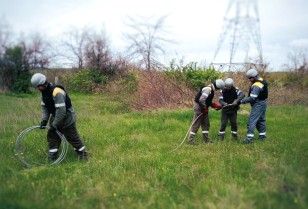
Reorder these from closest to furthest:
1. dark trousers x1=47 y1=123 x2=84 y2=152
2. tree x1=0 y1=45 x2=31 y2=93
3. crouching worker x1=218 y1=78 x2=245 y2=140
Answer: dark trousers x1=47 y1=123 x2=84 y2=152 < crouching worker x1=218 y1=78 x2=245 y2=140 < tree x1=0 y1=45 x2=31 y2=93

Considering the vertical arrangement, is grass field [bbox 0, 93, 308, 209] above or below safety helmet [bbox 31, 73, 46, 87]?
below

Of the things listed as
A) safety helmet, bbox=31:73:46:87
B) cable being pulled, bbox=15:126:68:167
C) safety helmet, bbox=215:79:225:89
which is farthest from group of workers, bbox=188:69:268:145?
safety helmet, bbox=31:73:46:87

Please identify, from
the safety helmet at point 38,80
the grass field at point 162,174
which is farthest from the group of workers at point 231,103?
the safety helmet at point 38,80

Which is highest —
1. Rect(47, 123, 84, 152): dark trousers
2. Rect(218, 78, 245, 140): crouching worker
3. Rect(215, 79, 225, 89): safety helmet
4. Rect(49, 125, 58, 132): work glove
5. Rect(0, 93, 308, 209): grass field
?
Rect(215, 79, 225, 89): safety helmet

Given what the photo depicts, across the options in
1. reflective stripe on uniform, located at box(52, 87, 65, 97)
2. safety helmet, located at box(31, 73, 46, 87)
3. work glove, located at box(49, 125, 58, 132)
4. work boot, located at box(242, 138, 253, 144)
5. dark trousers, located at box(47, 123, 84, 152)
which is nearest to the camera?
safety helmet, located at box(31, 73, 46, 87)

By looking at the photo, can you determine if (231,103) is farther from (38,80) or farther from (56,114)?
(38,80)

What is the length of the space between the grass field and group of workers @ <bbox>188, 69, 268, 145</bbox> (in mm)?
393

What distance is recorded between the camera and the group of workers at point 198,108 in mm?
6410

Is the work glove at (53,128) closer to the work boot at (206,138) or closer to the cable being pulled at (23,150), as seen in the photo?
the cable being pulled at (23,150)

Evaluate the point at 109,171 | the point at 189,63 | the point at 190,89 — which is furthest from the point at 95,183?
the point at 189,63

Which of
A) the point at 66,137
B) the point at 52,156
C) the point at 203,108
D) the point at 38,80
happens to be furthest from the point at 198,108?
the point at 38,80

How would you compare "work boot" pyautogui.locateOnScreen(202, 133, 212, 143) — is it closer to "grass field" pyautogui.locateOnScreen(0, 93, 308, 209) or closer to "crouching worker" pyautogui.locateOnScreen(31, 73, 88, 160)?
"grass field" pyautogui.locateOnScreen(0, 93, 308, 209)

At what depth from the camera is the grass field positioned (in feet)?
14.5

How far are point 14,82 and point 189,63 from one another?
15941 mm
